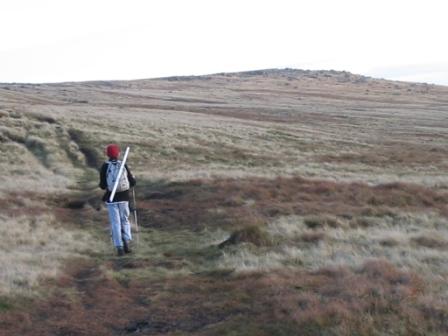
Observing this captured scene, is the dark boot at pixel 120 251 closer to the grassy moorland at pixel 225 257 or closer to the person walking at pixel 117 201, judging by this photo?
the person walking at pixel 117 201

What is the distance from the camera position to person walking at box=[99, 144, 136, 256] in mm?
14320

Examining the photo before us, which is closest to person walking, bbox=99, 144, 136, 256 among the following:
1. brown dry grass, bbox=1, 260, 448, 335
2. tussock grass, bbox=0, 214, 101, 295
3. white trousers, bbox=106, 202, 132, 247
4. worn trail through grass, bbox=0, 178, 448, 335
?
white trousers, bbox=106, 202, 132, 247

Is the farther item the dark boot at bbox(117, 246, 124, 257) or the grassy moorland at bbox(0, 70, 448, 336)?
the dark boot at bbox(117, 246, 124, 257)

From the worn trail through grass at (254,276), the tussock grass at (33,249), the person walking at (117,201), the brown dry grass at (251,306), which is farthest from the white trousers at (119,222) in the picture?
the brown dry grass at (251,306)

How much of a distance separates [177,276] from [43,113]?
49.3m

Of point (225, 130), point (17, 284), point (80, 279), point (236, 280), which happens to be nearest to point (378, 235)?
point (236, 280)

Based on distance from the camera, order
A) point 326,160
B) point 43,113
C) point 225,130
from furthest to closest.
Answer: point 225,130 < point 43,113 < point 326,160

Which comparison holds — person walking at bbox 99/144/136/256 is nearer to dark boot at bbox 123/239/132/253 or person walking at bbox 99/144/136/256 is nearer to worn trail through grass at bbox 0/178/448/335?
dark boot at bbox 123/239/132/253

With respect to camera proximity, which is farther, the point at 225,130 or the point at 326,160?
the point at 225,130

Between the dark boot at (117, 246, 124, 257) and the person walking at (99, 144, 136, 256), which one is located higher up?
the person walking at (99, 144, 136, 256)

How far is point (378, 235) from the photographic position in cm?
1527

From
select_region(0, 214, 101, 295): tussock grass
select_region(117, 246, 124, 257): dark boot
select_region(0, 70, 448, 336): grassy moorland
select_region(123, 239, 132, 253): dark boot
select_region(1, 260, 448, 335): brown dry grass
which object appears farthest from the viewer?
select_region(123, 239, 132, 253): dark boot

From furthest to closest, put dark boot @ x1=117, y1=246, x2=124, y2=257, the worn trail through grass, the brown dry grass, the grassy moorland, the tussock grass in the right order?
1. dark boot @ x1=117, y1=246, x2=124, y2=257
2. the tussock grass
3. the grassy moorland
4. the worn trail through grass
5. the brown dry grass

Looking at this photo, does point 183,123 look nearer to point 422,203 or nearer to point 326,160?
point 326,160
